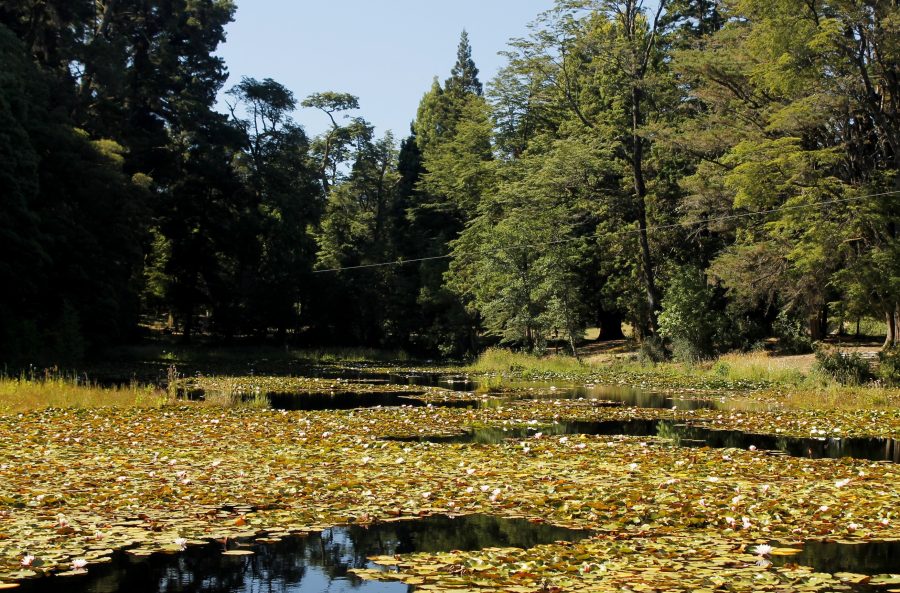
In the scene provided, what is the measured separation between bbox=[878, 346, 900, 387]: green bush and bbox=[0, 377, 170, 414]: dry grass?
19529mm

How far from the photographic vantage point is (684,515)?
835 cm

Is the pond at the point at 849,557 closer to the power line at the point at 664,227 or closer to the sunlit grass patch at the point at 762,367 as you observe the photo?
the sunlit grass patch at the point at 762,367

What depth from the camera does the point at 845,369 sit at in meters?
25.3

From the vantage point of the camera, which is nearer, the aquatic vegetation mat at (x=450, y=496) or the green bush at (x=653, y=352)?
the aquatic vegetation mat at (x=450, y=496)

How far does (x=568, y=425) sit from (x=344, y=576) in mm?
10041

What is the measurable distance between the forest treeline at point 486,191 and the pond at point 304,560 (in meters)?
24.7

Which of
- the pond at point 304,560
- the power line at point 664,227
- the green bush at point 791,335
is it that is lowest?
the pond at point 304,560

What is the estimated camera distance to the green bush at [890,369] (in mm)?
24047

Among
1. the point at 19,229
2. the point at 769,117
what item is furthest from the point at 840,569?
the point at 19,229

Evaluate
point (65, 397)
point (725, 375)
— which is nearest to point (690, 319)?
point (725, 375)

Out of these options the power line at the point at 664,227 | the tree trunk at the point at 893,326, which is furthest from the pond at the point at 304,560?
the tree trunk at the point at 893,326

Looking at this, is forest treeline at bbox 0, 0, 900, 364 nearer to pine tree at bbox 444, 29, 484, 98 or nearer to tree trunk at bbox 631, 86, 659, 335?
tree trunk at bbox 631, 86, 659, 335

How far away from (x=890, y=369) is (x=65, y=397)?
21923mm

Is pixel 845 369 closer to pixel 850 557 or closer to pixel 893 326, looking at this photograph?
pixel 893 326
